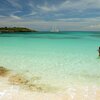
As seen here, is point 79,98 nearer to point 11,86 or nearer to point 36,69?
point 11,86

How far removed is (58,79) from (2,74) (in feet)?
8.53

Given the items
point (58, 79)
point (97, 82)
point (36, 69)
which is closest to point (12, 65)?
point (36, 69)

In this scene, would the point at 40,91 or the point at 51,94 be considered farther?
the point at 40,91

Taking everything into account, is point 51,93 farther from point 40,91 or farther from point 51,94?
point 40,91

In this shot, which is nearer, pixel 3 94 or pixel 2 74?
pixel 3 94

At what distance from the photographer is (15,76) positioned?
8.84 meters

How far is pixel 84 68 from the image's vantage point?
34.4 feet

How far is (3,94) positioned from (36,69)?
3.82 metres

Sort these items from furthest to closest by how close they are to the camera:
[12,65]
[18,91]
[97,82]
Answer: [12,65], [97,82], [18,91]

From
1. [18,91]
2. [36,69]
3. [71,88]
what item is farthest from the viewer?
[36,69]

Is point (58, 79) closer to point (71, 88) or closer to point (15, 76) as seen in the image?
point (71, 88)

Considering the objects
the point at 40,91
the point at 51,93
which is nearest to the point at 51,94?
the point at 51,93

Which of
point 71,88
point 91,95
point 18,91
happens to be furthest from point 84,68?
point 18,91

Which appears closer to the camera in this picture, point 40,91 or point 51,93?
point 51,93
